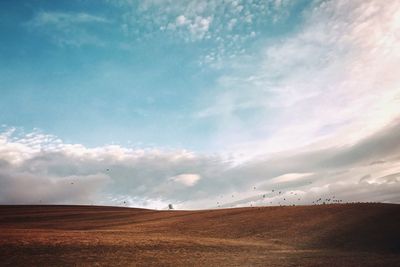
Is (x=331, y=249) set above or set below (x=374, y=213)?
below

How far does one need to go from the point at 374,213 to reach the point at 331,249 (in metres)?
14.5

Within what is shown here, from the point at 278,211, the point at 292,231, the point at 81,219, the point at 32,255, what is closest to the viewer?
the point at 32,255

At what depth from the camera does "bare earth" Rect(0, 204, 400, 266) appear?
90.5ft

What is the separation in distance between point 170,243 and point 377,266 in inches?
671

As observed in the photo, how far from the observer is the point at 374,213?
4575 cm

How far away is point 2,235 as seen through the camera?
3291cm

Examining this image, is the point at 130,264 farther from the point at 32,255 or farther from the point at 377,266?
the point at 377,266

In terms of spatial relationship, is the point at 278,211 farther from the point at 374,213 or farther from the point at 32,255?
the point at 32,255

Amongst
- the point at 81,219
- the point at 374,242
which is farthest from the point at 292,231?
the point at 81,219

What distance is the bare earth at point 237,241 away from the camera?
2758 cm

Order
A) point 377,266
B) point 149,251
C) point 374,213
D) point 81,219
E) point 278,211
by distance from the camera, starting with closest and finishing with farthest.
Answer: point 377,266 → point 149,251 → point 374,213 → point 278,211 → point 81,219

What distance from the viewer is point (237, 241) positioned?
37875 millimetres

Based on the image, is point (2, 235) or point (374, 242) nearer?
point (2, 235)

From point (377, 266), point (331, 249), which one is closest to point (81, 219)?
point (331, 249)
